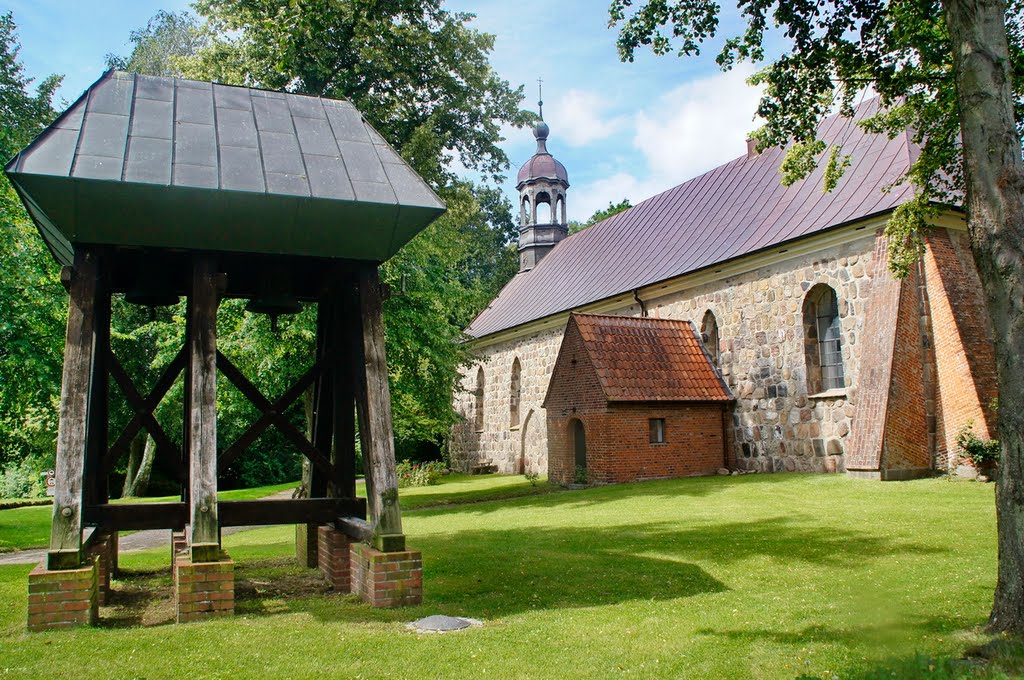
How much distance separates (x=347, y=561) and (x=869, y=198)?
1367cm

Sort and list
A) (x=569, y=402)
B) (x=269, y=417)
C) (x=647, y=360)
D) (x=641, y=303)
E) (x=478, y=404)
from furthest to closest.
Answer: (x=478, y=404)
(x=641, y=303)
(x=569, y=402)
(x=647, y=360)
(x=269, y=417)

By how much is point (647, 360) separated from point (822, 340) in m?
3.86

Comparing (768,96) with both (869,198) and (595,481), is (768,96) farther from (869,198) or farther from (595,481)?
(595,481)

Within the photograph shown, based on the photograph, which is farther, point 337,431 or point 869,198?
point 869,198

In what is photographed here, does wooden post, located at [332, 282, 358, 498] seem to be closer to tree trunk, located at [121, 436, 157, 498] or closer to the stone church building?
the stone church building

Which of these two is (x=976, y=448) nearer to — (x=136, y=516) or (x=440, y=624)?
(x=440, y=624)

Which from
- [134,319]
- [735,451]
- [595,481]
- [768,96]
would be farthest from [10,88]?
[768,96]

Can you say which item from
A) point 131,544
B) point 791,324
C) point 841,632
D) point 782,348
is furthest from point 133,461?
point 841,632

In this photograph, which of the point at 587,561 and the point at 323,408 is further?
the point at 587,561

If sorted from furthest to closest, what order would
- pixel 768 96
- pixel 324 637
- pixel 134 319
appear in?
pixel 134 319 < pixel 768 96 < pixel 324 637

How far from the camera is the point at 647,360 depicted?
19312mm

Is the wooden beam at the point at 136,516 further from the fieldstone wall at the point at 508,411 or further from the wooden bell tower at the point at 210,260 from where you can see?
the fieldstone wall at the point at 508,411

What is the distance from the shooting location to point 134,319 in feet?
91.2

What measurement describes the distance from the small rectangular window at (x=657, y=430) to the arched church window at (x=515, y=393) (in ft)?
36.4
